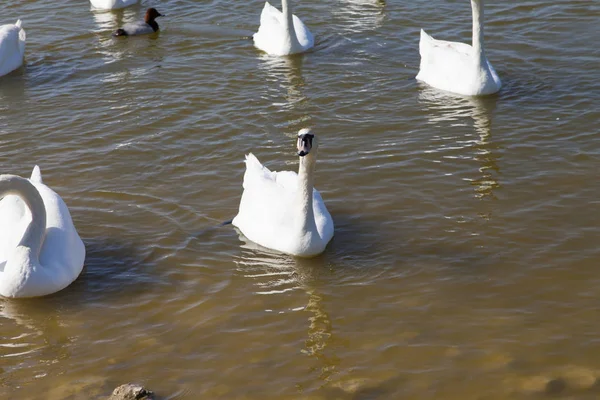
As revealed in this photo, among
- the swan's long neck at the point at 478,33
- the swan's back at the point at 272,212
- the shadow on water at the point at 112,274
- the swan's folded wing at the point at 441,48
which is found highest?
the swan's long neck at the point at 478,33

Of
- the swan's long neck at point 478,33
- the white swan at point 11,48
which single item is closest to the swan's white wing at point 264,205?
the swan's long neck at point 478,33

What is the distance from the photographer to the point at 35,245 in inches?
362

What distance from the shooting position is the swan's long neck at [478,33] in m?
13.9

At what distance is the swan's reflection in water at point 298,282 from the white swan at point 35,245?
66.4 inches

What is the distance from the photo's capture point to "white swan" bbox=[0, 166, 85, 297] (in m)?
9.11

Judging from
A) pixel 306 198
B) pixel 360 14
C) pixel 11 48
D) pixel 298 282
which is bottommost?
pixel 298 282

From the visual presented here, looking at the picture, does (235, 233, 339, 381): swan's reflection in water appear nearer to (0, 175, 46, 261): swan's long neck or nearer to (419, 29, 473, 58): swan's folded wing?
→ (0, 175, 46, 261): swan's long neck

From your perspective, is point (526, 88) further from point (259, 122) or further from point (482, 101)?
point (259, 122)

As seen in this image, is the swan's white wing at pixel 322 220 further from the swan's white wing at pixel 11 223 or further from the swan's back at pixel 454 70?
the swan's back at pixel 454 70

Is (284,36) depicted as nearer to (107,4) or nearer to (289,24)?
(289,24)

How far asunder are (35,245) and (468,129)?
616 centimetres

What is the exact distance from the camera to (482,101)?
13.8 m

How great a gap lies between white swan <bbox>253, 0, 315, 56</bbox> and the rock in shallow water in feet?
Answer: 30.9

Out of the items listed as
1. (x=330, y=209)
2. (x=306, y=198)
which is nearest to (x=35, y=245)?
(x=306, y=198)
